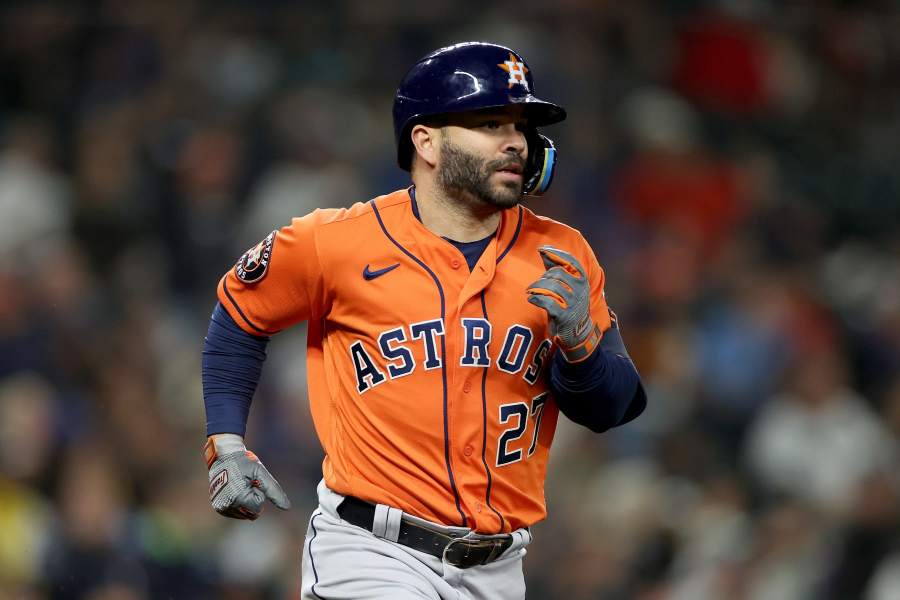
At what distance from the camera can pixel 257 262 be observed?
335 centimetres

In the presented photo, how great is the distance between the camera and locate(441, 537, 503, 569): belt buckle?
10.5 ft

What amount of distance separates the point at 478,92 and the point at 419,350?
63cm

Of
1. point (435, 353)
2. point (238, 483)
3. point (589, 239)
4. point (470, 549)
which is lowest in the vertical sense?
point (589, 239)

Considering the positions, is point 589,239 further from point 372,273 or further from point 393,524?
point 393,524

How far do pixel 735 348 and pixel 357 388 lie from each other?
14.6 ft

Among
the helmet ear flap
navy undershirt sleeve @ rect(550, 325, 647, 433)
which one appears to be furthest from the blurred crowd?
the helmet ear flap

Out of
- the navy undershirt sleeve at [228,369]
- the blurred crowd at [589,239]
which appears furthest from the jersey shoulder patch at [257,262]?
the blurred crowd at [589,239]

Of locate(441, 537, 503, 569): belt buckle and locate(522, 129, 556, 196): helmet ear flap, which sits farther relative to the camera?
locate(522, 129, 556, 196): helmet ear flap

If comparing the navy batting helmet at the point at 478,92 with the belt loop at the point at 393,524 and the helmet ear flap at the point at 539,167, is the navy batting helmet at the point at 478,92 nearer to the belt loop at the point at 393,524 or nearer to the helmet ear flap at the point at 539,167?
the helmet ear flap at the point at 539,167

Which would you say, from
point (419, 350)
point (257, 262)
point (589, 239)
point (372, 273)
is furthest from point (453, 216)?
point (589, 239)

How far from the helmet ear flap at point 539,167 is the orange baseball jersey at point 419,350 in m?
0.14

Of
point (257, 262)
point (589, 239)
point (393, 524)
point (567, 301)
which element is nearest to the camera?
point (567, 301)

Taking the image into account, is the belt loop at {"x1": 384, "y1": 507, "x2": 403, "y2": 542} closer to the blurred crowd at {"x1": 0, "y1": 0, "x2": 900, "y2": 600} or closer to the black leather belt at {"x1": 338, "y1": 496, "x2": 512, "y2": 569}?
the black leather belt at {"x1": 338, "y1": 496, "x2": 512, "y2": 569}

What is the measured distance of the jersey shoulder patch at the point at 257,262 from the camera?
11.0ft
